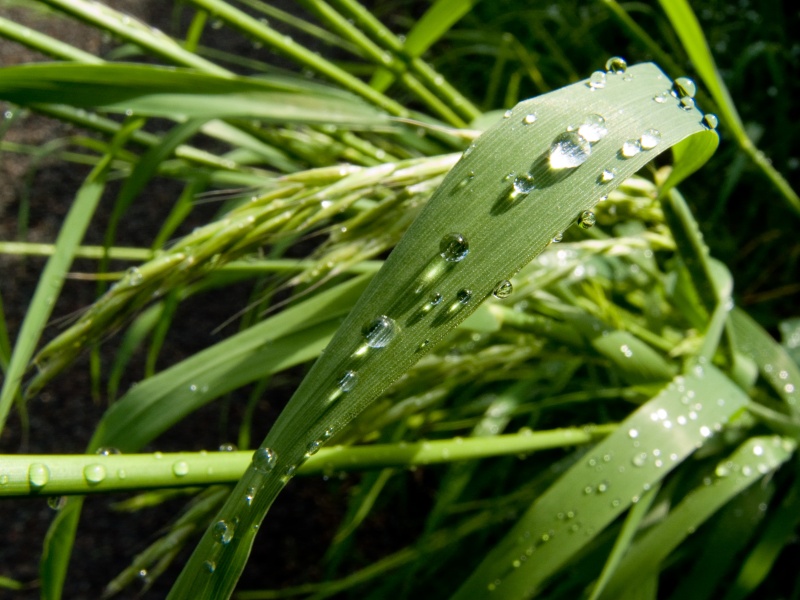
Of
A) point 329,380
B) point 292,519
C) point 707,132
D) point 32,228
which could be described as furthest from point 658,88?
point 32,228

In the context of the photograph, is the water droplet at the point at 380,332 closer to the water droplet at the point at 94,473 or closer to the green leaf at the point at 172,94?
the water droplet at the point at 94,473

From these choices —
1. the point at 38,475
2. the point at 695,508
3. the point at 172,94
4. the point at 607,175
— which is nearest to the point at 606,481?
the point at 695,508

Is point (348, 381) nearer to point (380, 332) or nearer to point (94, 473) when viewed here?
point (380, 332)

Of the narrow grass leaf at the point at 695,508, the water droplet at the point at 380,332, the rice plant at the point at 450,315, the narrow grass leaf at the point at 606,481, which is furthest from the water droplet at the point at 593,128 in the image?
the narrow grass leaf at the point at 695,508

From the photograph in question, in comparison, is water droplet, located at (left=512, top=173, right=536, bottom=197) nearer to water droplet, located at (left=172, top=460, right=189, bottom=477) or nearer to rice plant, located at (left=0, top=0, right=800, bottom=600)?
rice plant, located at (left=0, top=0, right=800, bottom=600)

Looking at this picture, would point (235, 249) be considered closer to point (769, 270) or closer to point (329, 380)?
point (329, 380)

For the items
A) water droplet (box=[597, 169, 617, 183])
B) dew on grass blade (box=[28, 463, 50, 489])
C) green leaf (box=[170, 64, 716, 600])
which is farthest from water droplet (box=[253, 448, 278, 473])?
water droplet (box=[597, 169, 617, 183])
